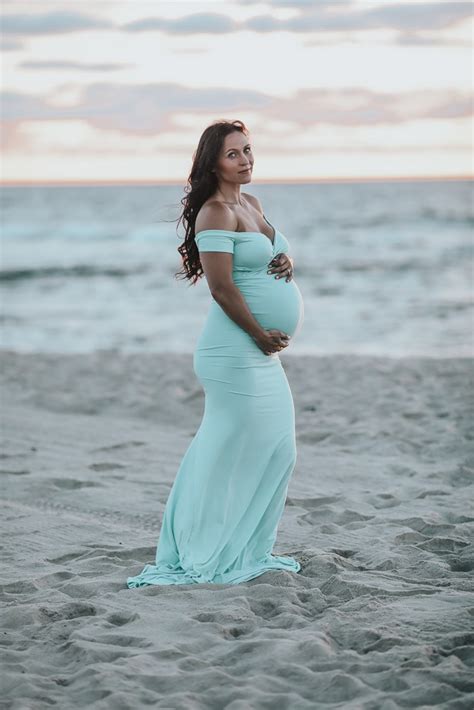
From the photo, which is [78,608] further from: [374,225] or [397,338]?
[374,225]

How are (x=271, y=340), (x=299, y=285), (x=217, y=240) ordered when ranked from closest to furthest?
(x=217, y=240) < (x=271, y=340) < (x=299, y=285)

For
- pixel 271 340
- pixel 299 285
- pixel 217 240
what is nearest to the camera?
pixel 217 240

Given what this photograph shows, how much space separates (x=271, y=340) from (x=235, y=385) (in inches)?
11.1

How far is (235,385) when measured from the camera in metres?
4.41

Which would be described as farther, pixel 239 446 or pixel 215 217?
pixel 239 446

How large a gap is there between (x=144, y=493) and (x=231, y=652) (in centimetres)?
275

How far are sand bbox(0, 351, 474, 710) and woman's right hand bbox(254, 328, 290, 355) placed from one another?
113 centimetres

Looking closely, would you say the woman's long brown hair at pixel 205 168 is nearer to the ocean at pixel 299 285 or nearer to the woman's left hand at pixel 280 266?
the ocean at pixel 299 285

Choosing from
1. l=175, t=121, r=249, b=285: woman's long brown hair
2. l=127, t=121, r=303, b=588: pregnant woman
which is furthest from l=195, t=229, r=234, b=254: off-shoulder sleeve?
l=175, t=121, r=249, b=285: woman's long brown hair

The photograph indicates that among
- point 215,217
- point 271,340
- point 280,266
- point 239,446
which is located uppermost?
point 215,217

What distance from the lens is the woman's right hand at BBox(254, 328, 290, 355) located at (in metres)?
4.37

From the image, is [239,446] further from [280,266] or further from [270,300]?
[280,266]

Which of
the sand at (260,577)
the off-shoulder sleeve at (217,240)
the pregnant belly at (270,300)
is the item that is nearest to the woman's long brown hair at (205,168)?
the off-shoulder sleeve at (217,240)

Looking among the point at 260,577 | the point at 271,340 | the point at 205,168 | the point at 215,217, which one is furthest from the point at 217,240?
the point at 260,577
